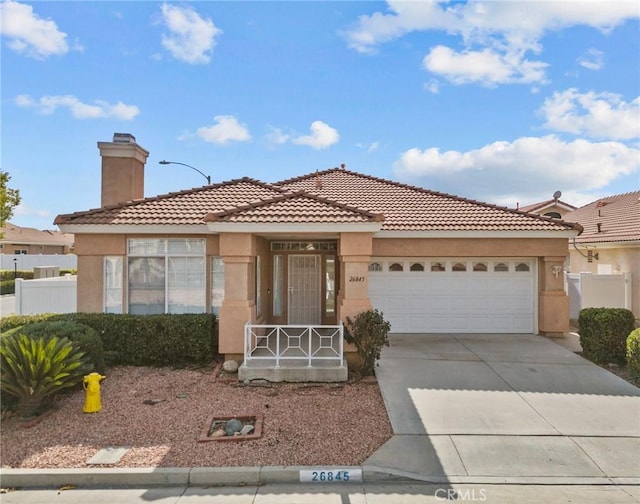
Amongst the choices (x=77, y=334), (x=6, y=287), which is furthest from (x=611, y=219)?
(x=6, y=287)

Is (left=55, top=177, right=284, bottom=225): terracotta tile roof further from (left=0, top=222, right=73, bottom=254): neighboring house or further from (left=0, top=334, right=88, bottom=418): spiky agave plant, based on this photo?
(left=0, top=222, right=73, bottom=254): neighboring house

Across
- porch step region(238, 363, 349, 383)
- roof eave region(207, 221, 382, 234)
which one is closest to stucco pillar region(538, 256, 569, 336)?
roof eave region(207, 221, 382, 234)

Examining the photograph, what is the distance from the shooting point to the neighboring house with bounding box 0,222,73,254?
39250mm

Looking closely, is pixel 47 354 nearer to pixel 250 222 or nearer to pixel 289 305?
pixel 250 222

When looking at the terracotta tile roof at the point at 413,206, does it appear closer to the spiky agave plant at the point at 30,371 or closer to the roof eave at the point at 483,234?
the roof eave at the point at 483,234

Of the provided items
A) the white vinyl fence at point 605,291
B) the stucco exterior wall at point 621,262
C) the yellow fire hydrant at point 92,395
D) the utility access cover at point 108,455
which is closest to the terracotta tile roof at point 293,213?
the yellow fire hydrant at point 92,395

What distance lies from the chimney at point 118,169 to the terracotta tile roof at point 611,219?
16370 mm

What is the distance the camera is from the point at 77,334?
7.51 m

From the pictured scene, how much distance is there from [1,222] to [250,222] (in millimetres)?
19065

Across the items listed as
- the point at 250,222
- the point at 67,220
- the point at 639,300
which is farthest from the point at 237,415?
the point at 639,300

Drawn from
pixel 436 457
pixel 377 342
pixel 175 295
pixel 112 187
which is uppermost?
pixel 112 187

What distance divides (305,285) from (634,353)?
27.1 ft

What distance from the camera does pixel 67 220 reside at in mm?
9930

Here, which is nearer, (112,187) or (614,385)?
(614,385)
